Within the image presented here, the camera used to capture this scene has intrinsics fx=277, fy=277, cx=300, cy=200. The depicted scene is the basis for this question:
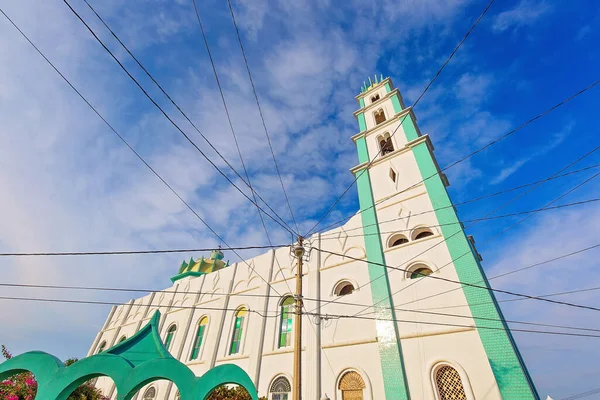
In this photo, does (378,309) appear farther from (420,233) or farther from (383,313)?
(420,233)

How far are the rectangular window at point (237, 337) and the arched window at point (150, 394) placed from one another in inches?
219

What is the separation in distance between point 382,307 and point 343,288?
249 centimetres

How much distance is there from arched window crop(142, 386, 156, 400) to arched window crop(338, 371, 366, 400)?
1199 centimetres

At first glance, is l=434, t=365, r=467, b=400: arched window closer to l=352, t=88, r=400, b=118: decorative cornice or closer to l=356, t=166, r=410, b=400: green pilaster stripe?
l=356, t=166, r=410, b=400: green pilaster stripe

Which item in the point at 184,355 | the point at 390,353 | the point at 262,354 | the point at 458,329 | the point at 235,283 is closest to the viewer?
the point at 458,329

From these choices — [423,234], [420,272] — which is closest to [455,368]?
[420,272]

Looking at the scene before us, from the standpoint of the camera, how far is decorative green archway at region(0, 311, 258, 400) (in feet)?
23.4

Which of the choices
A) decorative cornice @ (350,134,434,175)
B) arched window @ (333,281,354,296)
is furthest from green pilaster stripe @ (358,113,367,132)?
arched window @ (333,281,354,296)

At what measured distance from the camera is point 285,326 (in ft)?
45.0

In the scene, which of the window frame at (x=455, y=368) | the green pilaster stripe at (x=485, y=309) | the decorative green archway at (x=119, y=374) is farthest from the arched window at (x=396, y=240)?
the decorative green archway at (x=119, y=374)

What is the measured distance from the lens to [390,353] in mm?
9484

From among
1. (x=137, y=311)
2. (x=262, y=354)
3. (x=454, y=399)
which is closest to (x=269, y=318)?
(x=262, y=354)

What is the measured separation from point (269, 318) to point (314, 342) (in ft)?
11.6

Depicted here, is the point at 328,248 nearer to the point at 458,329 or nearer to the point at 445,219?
the point at 445,219
